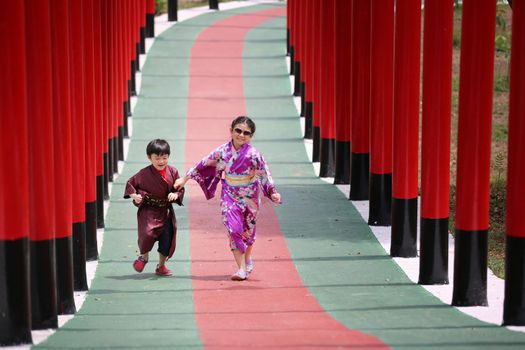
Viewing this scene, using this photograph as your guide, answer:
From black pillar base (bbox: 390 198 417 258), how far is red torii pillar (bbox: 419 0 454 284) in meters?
1.42

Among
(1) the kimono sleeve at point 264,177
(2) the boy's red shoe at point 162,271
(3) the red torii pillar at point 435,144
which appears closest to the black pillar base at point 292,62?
(2) the boy's red shoe at point 162,271

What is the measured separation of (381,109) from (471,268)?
16.4 ft

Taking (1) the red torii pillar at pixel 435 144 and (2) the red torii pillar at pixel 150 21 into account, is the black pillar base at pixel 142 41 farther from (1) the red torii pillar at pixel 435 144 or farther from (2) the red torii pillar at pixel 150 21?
(1) the red torii pillar at pixel 435 144

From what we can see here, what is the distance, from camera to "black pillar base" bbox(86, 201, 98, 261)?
14922mm

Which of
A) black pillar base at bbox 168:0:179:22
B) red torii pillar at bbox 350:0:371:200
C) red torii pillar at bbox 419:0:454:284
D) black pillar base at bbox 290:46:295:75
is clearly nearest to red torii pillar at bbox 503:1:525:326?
red torii pillar at bbox 419:0:454:284

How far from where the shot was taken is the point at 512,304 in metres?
11.0

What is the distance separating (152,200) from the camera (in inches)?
537

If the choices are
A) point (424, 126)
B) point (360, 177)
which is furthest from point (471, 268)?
point (360, 177)

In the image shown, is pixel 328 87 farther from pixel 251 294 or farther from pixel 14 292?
pixel 14 292

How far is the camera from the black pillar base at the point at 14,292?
33.7ft

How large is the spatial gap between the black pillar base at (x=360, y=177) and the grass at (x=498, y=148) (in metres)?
1.29

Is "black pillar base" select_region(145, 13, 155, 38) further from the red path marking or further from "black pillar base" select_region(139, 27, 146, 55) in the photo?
the red path marking

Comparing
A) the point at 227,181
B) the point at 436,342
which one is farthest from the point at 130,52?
the point at 436,342

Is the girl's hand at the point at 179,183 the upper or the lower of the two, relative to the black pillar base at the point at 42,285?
upper
